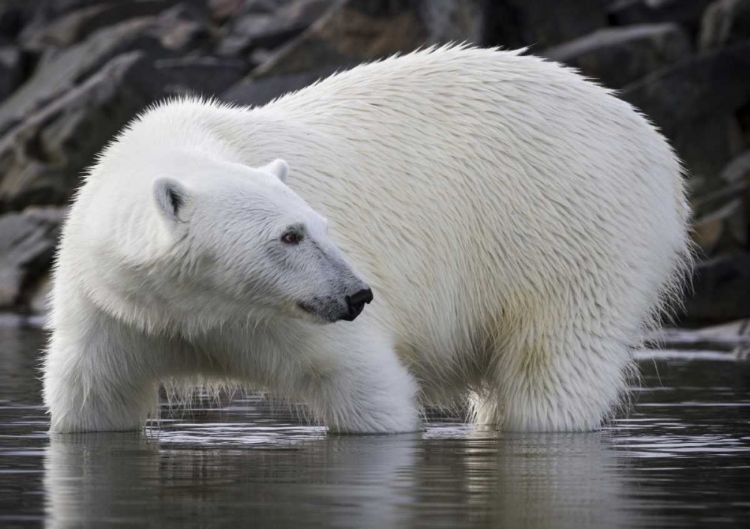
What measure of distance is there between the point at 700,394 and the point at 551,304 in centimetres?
210

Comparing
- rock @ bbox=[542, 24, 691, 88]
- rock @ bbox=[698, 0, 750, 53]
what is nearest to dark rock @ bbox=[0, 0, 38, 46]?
rock @ bbox=[542, 24, 691, 88]

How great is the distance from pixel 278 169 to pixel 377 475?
1673 mm

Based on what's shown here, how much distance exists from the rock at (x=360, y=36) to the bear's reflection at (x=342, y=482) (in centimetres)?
1697

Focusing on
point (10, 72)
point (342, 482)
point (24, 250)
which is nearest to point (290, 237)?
point (342, 482)

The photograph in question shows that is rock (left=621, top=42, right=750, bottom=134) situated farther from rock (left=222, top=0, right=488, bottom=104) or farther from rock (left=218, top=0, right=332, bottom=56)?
rock (left=218, top=0, right=332, bottom=56)

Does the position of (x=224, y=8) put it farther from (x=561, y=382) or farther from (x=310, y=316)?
(x=310, y=316)

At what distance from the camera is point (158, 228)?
21.1 ft

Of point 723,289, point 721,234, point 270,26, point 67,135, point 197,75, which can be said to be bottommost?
point 723,289

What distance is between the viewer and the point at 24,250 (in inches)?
808

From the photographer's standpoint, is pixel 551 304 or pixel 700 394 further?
pixel 700 394

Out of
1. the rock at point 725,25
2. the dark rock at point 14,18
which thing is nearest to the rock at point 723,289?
the rock at point 725,25

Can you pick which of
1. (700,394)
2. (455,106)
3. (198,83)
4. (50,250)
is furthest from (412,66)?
(198,83)

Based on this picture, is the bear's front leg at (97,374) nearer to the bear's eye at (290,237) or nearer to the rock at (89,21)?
the bear's eye at (290,237)

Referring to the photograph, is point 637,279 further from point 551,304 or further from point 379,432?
point 379,432
